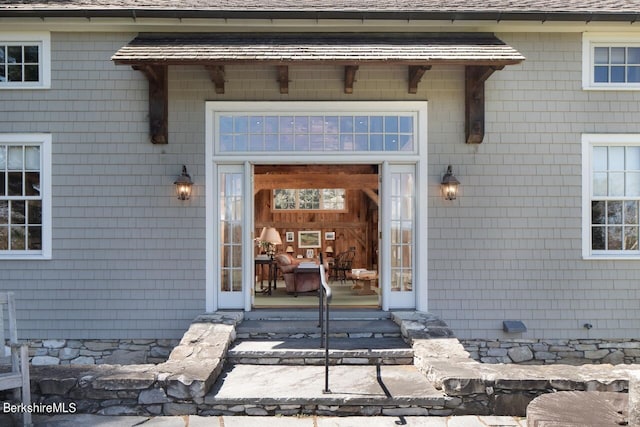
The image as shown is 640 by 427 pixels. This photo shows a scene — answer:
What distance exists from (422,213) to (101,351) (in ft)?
14.9

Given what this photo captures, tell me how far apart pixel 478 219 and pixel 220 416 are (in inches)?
159

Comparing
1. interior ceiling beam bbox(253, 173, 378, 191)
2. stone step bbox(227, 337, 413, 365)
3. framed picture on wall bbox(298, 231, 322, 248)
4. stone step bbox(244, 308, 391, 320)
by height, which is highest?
interior ceiling beam bbox(253, 173, 378, 191)

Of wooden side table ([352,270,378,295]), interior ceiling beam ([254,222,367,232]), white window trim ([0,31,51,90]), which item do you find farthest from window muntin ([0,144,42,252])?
interior ceiling beam ([254,222,367,232])

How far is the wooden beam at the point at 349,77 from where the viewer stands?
6227 mm

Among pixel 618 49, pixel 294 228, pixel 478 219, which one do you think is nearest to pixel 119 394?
pixel 478 219

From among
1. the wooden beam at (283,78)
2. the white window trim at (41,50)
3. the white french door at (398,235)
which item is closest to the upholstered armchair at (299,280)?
the white french door at (398,235)

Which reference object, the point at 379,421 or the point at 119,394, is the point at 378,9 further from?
the point at 119,394

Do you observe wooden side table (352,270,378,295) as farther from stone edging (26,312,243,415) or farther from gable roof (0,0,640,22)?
stone edging (26,312,243,415)

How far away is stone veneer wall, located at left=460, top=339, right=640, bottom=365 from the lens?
21.5ft

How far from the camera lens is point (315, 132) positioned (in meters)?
6.68

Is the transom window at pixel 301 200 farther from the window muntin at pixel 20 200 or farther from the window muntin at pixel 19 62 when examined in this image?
the window muntin at pixel 19 62

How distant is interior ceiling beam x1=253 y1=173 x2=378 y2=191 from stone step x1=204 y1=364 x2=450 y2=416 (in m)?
7.18

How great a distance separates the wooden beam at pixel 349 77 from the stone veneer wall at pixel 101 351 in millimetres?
3964

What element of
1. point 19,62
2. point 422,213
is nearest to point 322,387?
point 422,213
